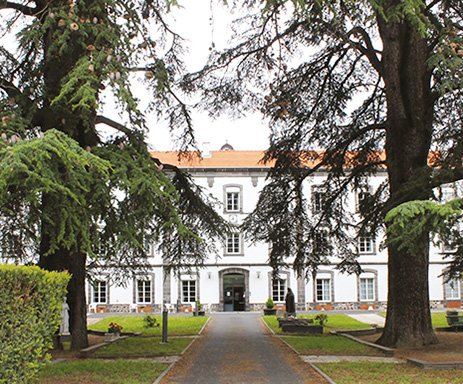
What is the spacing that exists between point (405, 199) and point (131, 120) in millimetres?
5696

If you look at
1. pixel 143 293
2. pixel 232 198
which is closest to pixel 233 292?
pixel 143 293

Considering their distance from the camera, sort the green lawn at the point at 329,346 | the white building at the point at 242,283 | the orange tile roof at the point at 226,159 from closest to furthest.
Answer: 1. the green lawn at the point at 329,346
2. the white building at the point at 242,283
3. the orange tile roof at the point at 226,159

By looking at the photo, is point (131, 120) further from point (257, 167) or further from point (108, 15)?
point (257, 167)

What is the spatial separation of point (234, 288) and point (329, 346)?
2746cm

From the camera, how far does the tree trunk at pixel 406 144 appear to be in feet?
54.7

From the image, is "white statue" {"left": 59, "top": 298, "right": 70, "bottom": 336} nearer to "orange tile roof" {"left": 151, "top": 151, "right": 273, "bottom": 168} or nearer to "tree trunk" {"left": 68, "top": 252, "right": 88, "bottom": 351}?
"tree trunk" {"left": 68, "top": 252, "right": 88, "bottom": 351}

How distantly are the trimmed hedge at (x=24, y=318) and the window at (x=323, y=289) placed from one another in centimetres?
3657

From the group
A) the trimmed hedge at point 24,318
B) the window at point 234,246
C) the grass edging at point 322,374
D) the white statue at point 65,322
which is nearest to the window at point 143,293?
the window at point 234,246

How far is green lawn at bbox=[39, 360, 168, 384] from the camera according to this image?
10.9 m

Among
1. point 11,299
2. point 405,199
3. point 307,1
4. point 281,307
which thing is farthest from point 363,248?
point 11,299

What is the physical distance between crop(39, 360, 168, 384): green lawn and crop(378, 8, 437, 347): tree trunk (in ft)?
22.1

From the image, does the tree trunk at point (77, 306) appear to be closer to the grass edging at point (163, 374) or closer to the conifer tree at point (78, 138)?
the conifer tree at point (78, 138)

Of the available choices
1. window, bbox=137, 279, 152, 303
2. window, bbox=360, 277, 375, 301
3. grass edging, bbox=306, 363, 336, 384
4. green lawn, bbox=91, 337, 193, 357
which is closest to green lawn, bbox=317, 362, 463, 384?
grass edging, bbox=306, 363, 336, 384

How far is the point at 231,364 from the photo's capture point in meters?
13.7
